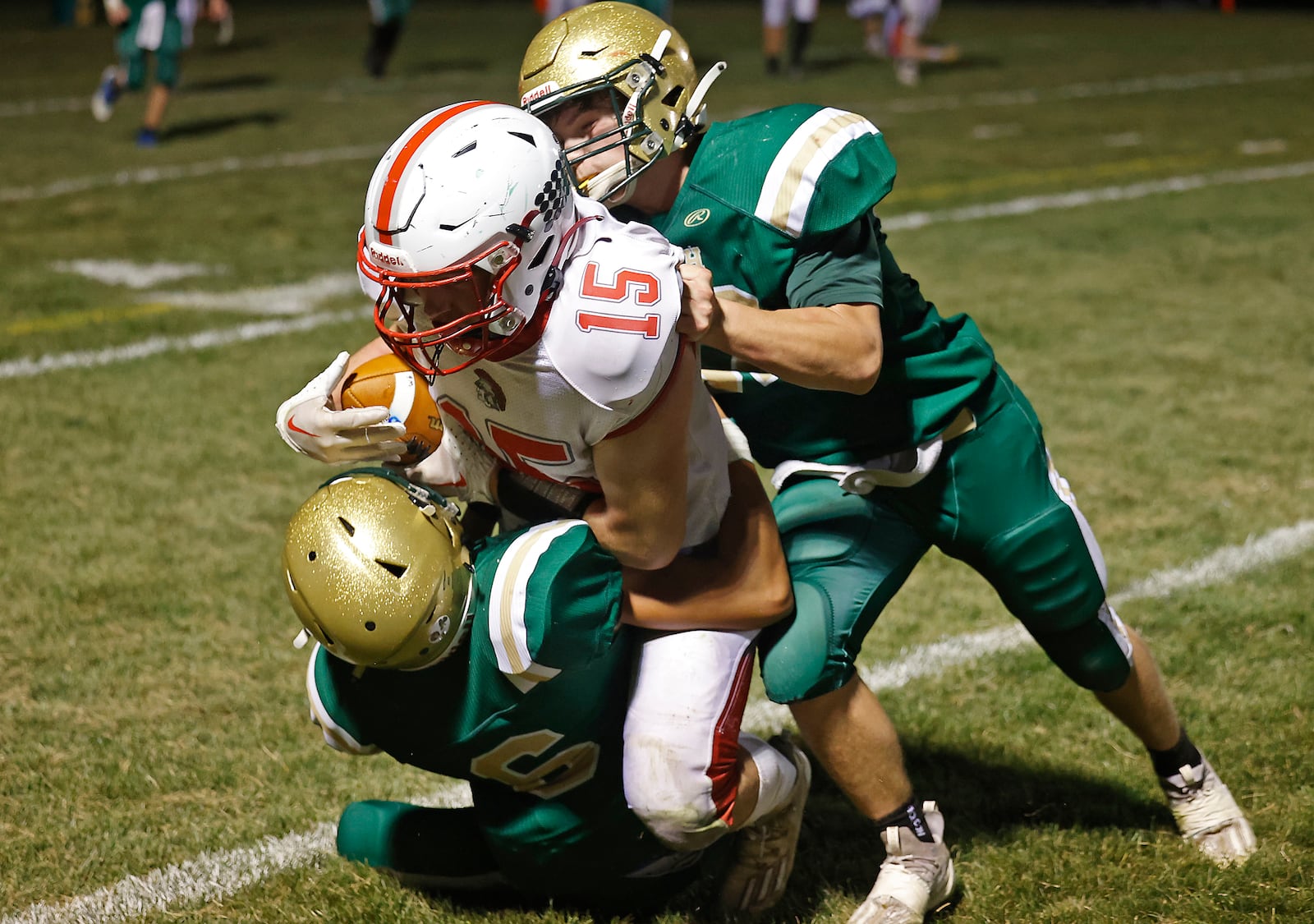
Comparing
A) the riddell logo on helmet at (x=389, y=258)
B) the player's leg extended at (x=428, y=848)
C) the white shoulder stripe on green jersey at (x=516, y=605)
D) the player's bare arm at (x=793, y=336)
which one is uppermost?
the riddell logo on helmet at (x=389, y=258)

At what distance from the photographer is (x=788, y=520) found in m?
2.59

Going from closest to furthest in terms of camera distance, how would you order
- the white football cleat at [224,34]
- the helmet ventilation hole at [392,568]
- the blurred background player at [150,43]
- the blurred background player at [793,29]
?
the helmet ventilation hole at [392,568]
the blurred background player at [150,43]
the blurred background player at [793,29]
the white football cleat at [224,34]

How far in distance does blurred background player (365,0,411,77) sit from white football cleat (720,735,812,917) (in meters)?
11.7

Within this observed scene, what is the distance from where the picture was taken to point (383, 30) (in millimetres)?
13352

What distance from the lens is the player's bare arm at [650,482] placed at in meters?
2.11

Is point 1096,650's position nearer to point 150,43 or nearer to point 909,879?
point 909,879

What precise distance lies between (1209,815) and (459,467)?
4.69ft

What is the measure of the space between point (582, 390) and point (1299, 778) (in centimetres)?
167

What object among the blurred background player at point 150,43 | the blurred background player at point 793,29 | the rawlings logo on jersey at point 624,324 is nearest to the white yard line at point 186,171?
the blurred background player at point 150,43

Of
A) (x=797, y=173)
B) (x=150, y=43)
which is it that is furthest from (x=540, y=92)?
(x=150, y=43)

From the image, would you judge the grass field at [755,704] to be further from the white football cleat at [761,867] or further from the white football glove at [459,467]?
the white football glove at [459,467]

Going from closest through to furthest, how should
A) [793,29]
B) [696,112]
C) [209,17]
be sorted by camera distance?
[696,112]
[793,29]
[209,17]

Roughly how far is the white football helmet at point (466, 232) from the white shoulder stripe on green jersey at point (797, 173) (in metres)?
0.37

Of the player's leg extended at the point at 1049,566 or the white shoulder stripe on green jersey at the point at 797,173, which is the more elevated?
the white shoulder stripe on green jersey at the point at 797,173
